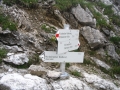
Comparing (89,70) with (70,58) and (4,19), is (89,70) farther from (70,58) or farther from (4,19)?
(4,19)

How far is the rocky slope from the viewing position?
612 cm

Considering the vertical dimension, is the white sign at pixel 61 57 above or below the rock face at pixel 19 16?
below

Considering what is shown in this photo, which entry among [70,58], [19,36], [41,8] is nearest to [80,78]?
[70,58]

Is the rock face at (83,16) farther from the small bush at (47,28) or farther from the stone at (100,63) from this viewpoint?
the stone at (100,63)

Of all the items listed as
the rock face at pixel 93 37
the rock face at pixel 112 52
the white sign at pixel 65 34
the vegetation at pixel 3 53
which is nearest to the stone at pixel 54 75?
the white sign at pixel 65 34

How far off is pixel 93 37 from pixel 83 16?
4.61 feet

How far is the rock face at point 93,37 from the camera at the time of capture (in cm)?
909

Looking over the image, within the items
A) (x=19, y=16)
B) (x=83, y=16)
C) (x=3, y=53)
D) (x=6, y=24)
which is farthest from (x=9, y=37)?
(x=83, y=16)

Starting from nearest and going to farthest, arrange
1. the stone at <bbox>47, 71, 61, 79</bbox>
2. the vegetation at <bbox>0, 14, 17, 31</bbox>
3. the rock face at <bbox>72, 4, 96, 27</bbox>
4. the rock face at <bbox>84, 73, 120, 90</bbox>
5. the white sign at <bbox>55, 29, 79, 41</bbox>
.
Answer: the white sign at <bbox>55, 29, 79, 41</bbox> → the stone at <bbox>47, 71, 61, 79</bbox> → the rock face at <bbox>84, 73, 120, 90</bbox> → the vegetation at <bbox>0, 14, 17, 31</bbox> → the rock face at <bbox>72, 4, 96, 27</bbox>

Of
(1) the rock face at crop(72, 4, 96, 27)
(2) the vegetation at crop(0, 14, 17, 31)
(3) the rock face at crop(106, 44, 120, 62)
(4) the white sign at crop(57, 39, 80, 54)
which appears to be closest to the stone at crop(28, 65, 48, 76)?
(4) the white sign at crop(57, 39, 80, 54)

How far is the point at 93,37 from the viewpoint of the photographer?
30.5 feet

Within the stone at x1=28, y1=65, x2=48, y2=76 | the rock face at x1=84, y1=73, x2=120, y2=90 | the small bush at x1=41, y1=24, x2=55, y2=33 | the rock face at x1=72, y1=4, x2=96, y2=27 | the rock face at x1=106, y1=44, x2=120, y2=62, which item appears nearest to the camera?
the stone at x1=28, y1=65, x2=48, y2=76

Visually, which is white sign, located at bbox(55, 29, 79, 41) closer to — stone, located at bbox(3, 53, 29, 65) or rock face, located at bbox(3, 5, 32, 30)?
stone, located at bbox(3, 53, 29, 65)

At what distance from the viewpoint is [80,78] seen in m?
6.86
